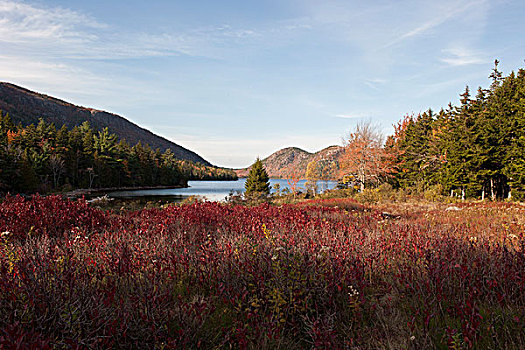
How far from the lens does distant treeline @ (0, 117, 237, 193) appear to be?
34.9 m

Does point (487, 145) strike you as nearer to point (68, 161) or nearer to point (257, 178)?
point (257, 178)

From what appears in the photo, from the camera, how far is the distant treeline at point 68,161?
34.9 meters

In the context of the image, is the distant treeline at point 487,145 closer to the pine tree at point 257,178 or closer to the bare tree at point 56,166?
the pine tree at point 257,178

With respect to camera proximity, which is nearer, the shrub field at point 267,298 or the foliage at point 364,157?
the shrub field at point 267,298

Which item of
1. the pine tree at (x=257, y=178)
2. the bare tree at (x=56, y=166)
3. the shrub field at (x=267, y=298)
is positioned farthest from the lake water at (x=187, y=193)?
the shrub field at (x=267, y=298)

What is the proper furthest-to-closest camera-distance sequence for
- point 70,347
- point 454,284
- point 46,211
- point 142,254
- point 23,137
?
point 23,137 → point 46,211 → point 142,254 → point 454,284 → point 70,347

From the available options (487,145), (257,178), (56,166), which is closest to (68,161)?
(56,166)

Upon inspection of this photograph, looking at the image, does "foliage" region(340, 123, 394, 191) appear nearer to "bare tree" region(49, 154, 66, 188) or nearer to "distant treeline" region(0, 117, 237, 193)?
"distant treeline" region(0, 117, 237, 193)

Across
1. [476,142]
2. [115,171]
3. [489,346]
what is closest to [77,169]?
[115,171]

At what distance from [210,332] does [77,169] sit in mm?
60497

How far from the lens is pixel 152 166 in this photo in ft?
239

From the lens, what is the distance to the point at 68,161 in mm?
50906

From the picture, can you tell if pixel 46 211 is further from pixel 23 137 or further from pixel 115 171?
pixel 115 171

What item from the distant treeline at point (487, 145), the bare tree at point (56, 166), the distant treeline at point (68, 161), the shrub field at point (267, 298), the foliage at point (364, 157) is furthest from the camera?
the bare tree at point (56, 166)
